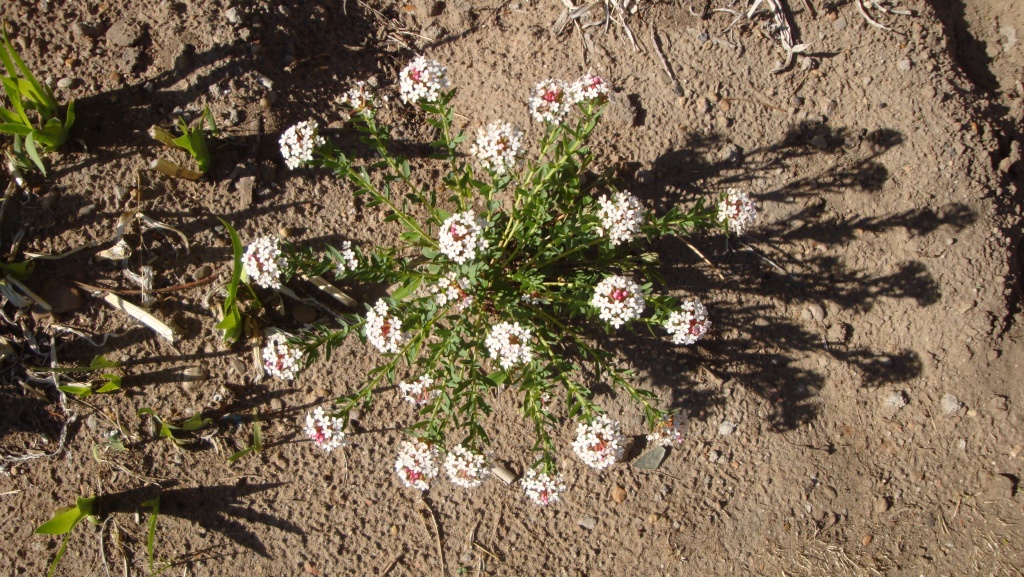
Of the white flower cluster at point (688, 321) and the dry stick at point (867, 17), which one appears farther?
the dry stick at point (867, 17)

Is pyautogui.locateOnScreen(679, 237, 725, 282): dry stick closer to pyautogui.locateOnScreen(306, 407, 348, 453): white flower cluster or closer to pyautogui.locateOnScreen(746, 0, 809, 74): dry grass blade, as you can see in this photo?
pyautogui.locateOnScreen(746, 0, 809, 74): dry grass blade

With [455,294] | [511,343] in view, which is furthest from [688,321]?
[455,294]

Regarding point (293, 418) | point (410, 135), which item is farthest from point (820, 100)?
point (293, 418)

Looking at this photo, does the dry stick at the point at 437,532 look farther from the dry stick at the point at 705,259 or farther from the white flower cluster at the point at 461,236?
the dry stick at the point at 705,259

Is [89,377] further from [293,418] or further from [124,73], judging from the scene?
[124,73]

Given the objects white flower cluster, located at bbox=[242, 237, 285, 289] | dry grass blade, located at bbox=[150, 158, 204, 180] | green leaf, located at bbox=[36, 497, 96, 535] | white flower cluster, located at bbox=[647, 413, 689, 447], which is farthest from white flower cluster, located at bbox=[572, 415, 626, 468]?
green leaf, located at bbox=[36, 497, 96, 535]

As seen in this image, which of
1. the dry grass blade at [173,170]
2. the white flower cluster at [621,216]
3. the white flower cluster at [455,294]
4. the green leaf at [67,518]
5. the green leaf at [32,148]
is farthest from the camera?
the dry grass blade at [173,170]

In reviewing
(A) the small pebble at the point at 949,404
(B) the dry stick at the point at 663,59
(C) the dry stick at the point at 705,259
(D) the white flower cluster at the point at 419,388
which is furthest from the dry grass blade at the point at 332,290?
(A) the small pebble at the point at 949,404
